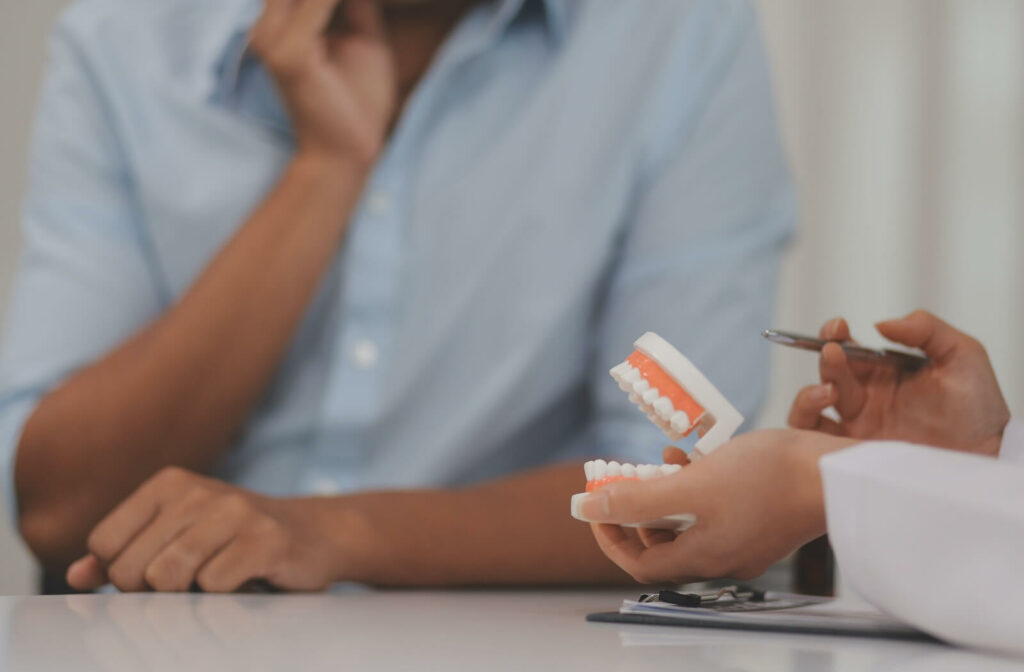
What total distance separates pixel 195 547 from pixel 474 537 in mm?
217

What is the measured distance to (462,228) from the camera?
3.43 ft

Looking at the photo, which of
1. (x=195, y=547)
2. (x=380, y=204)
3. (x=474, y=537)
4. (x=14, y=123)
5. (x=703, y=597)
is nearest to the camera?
(x=703, y=597)

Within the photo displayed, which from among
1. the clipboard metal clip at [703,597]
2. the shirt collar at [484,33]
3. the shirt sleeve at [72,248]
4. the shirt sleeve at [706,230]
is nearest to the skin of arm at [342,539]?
the shirt sleeve at [706,230]

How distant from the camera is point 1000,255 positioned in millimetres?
1837

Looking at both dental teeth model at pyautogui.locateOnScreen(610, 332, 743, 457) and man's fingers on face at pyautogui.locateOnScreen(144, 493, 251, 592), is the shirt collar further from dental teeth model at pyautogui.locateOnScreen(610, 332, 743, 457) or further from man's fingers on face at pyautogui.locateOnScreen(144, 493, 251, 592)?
dental teeth model at pyautogui.locateOnScreen(610, 332, 743, 457)

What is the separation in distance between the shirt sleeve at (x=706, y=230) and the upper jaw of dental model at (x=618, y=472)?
449mm

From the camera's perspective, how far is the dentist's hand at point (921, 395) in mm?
581

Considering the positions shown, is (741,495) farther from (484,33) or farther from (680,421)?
(484,33)

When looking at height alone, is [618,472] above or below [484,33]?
below

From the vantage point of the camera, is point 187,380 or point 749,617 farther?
point 187,380

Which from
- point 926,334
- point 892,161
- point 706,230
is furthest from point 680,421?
point 892,161

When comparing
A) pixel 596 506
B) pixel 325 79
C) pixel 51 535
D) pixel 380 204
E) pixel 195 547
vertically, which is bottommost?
pixel 51 535

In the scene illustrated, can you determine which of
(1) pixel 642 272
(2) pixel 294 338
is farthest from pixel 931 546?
(2) pixel 294 338

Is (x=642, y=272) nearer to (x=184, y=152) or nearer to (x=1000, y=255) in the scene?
(x=184, y=152)
